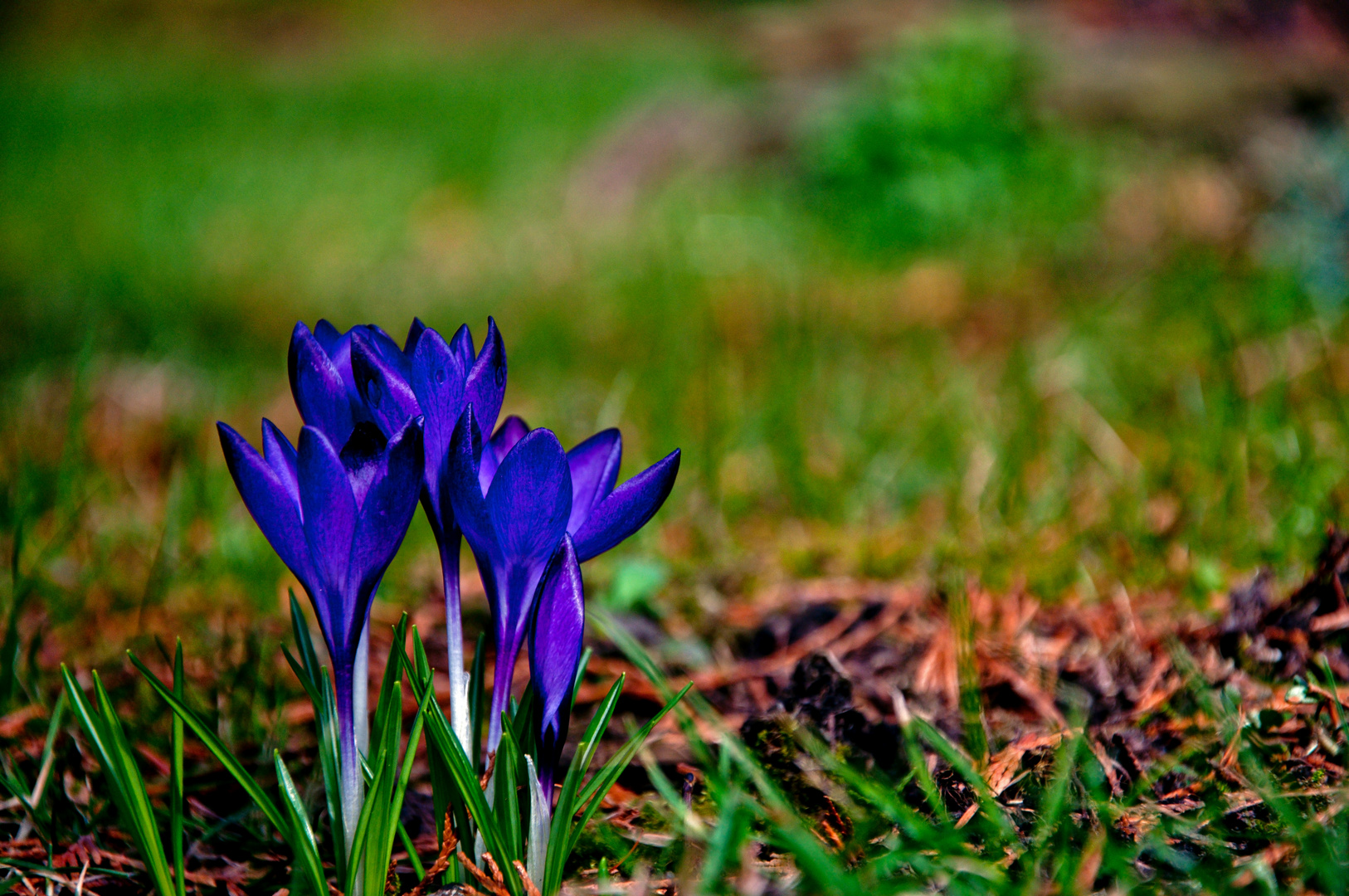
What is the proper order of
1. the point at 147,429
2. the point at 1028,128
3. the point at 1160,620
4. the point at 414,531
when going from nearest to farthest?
the point at 1160,620 → the point at 414,531 → the point at 147,429 → the point at 1028,128

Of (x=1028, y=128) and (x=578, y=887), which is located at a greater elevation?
(x=1028, y=128)

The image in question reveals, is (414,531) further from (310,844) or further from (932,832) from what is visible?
(932,832)

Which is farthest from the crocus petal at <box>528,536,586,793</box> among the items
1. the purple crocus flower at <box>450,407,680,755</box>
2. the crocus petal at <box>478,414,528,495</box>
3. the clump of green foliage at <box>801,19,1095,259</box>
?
the clump of green foliage at <box>801,19,1095,259</box>

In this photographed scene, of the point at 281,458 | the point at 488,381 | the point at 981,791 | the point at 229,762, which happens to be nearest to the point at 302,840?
the point at 229,762

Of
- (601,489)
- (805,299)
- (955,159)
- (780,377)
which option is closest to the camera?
(601,489)

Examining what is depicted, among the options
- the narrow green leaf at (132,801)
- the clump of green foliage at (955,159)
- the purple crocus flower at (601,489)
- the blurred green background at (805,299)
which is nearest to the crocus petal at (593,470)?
the purple crocus flower at (601,489)

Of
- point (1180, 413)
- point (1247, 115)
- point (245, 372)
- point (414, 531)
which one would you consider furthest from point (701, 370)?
point (1247, 115)

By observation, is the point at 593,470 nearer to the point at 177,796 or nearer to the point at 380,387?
the point at 380,387
